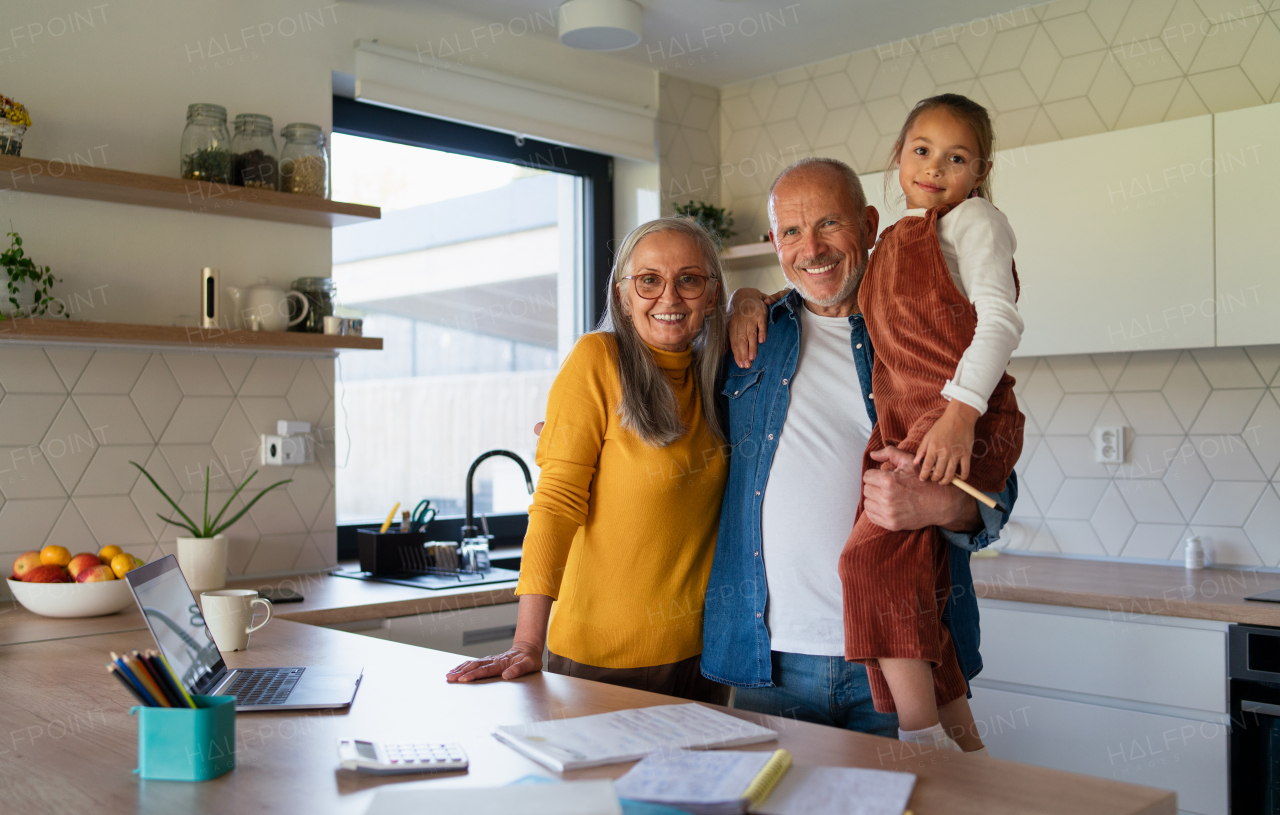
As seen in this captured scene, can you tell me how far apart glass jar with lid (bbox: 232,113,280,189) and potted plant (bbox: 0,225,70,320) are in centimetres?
50

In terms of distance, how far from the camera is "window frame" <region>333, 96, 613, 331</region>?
323 centimetres

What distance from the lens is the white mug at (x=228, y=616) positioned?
1695 mm

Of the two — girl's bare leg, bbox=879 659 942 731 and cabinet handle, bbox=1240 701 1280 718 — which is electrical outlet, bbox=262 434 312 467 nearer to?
girl's bare leg, bbox=879 659 942 731

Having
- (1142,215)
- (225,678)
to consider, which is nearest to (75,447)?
(225,678)

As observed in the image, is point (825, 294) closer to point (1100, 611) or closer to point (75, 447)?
point (1100, 611)

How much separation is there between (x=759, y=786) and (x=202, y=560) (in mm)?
1865

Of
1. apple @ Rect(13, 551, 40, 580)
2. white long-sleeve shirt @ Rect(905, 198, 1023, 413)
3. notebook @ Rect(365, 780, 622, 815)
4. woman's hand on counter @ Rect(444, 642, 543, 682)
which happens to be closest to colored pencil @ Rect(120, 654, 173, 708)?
notebook @ Rect(365, 780, 622, 815)

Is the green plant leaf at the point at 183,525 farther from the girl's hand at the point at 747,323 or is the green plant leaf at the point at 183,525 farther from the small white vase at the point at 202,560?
the girl's hand at the point at 747,323

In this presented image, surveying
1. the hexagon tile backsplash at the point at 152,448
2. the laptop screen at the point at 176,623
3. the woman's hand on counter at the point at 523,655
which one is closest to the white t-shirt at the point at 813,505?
the woman's hand on counter at the point at 523,655

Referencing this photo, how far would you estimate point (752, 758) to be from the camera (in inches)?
41.7

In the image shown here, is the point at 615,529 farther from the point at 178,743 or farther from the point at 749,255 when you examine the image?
the point at 749,255

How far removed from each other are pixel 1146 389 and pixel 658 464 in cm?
196

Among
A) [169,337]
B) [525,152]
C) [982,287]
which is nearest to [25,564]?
[169,337]

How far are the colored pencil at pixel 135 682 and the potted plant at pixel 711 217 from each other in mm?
2835
